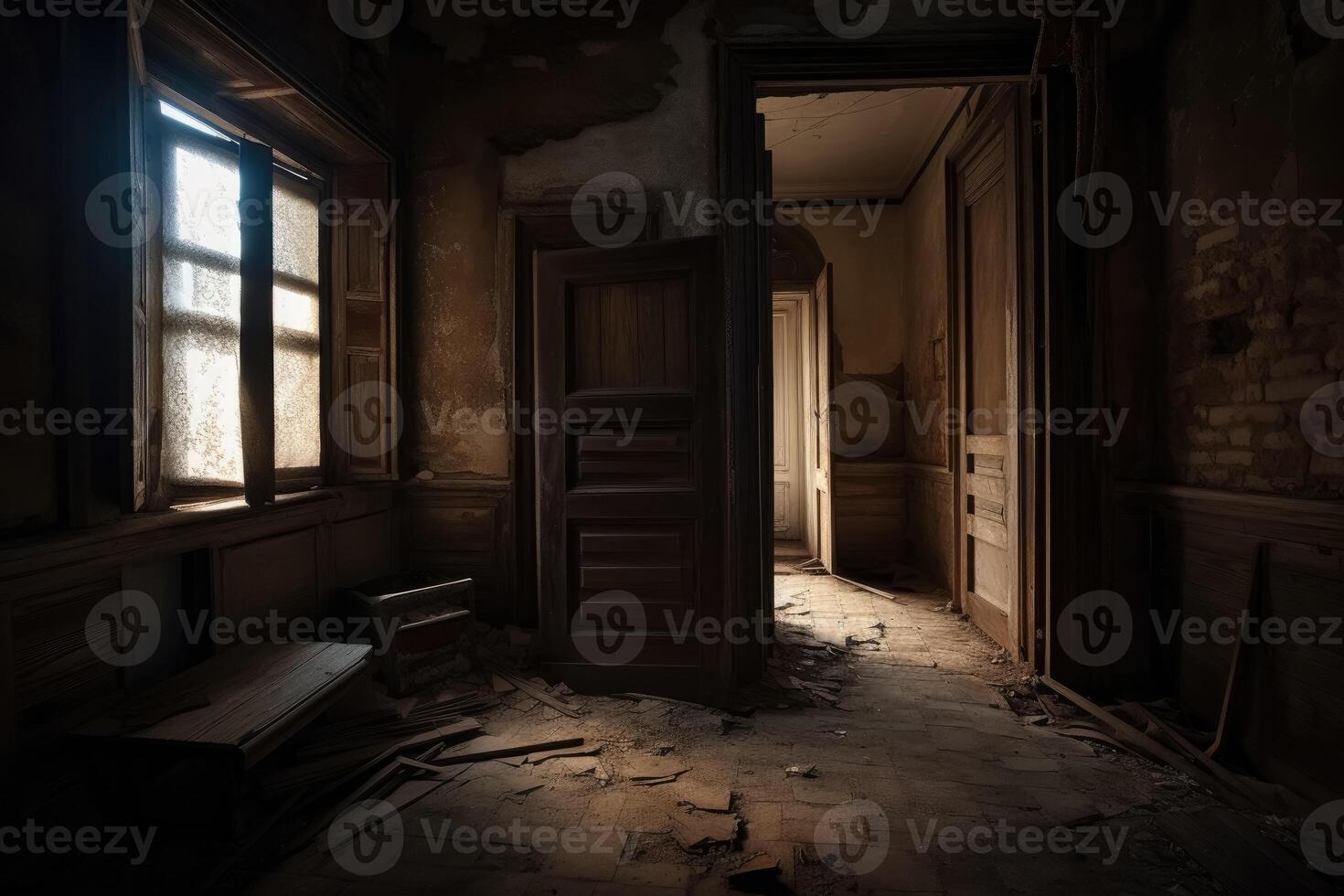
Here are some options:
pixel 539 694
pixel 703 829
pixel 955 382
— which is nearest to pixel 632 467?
pixel 539 694

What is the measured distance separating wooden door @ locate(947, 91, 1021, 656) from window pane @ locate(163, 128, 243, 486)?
3816 mm

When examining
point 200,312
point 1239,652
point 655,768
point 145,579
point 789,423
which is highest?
point 200,312

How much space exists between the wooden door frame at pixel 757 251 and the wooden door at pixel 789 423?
5076mm

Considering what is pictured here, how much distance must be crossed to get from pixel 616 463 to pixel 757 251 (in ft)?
4.34

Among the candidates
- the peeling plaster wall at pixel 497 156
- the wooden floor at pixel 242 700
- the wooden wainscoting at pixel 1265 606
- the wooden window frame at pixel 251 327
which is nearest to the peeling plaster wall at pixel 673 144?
the peeling plaster wall at pixel 497 156

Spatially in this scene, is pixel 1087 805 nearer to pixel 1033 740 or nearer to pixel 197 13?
pixel 1033 740

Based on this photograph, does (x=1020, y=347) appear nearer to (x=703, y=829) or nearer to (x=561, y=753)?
(x=703, y=829)

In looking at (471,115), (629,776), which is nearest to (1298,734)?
(629,776)

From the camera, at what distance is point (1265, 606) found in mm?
2521

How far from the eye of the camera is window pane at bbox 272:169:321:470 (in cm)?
322

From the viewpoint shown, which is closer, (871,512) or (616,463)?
(616,463)

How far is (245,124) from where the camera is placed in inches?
112

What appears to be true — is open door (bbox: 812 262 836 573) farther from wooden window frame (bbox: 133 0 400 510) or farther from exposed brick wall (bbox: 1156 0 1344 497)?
wooden window frame (bbox: 133 0 400 510)

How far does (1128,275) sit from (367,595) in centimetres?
400
